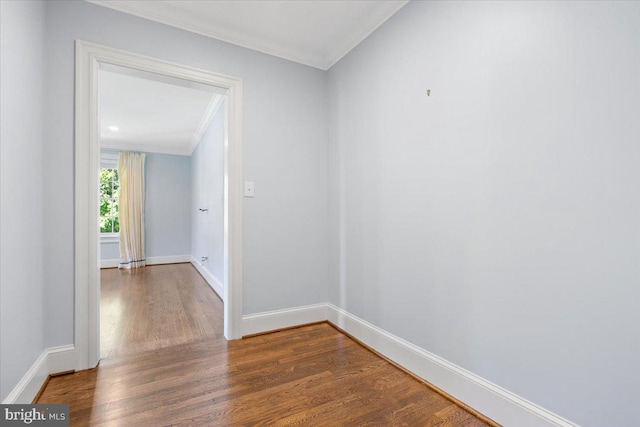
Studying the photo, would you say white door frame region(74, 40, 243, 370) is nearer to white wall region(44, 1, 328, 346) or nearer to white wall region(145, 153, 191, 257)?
white wall region(44, 1, 328, 346)

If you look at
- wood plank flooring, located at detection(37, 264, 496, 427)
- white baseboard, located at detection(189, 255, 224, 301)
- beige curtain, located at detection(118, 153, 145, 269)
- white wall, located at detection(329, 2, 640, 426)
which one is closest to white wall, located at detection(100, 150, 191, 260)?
beige curtain, located at detection(118, 153, 145, 269)

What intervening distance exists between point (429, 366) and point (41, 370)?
220 cm

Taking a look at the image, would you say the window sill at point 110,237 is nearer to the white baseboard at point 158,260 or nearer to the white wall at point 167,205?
the white baseboard at point 158,260

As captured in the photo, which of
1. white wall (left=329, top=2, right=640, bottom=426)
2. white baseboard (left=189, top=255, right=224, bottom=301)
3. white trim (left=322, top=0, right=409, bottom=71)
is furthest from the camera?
white baseboard (left=189, top=255, right=224, bottom=301)

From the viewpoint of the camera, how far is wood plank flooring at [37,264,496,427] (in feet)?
4.58

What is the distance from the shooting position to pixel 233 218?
2295 millimetres

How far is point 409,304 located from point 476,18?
1635mm

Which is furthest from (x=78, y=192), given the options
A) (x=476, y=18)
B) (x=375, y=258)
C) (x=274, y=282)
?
(x=476, y=18)

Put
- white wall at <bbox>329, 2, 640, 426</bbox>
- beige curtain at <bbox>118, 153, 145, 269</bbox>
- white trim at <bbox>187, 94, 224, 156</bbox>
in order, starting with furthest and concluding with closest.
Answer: beige curtain at <bbox>118, 153, 145, 269</bbox>, white trim at <bbox>187, 94, 224, 156</bbox>, white wall at <bbox>329, 2, 640, 426</bbox>

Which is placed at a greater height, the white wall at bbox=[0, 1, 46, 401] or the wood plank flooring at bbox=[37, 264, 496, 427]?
the white wall at bbox=[0, 1, 46, 401]

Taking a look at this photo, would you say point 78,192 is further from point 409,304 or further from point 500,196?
A: point 500,196

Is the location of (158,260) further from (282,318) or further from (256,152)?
(256,152)

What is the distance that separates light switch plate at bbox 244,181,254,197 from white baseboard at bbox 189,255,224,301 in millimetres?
1635
